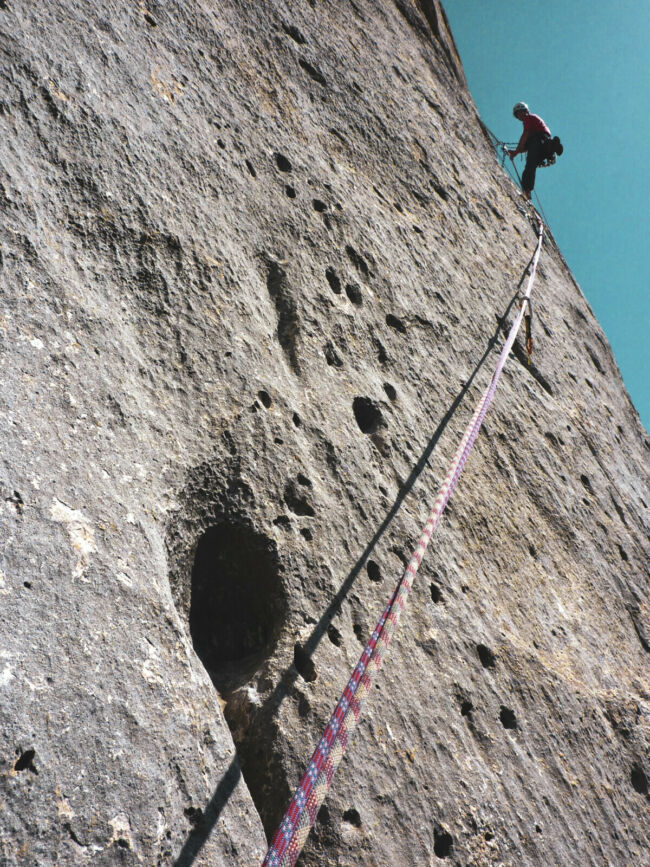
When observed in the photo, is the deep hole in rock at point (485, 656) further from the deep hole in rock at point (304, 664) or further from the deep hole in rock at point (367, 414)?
the deep hole in rock at point (367, 414)

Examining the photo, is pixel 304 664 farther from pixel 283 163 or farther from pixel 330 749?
pixel 283 163

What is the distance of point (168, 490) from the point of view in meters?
2.36

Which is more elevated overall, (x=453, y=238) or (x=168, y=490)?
(x=453, y=238)

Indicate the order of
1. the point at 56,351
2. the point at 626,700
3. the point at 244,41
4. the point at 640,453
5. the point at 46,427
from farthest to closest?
the point at 640,453
the point at 244,41
the point at 626,700
the point at 56,351
the point at 46,427

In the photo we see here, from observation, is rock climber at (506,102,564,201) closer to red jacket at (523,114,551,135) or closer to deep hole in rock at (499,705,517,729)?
red jacket at (523,114,551,135)

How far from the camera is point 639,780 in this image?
315 centimetres

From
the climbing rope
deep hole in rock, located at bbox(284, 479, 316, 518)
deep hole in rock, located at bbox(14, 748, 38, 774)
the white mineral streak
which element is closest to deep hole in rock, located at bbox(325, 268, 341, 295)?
deep hole in rock, located at bbox(284, 479, 316, 518)

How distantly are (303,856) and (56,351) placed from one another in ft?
5.62

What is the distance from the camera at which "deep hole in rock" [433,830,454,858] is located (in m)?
2.31

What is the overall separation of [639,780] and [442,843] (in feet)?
4.30

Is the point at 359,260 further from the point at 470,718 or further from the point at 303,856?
the point at 303,856

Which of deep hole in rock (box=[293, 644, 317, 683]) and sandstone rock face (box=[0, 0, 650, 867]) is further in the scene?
deep hole in rock (box=[293, 644, 317, 683])

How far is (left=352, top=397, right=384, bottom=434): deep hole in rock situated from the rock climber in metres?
5.04

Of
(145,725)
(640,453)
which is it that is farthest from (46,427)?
(640,453)
